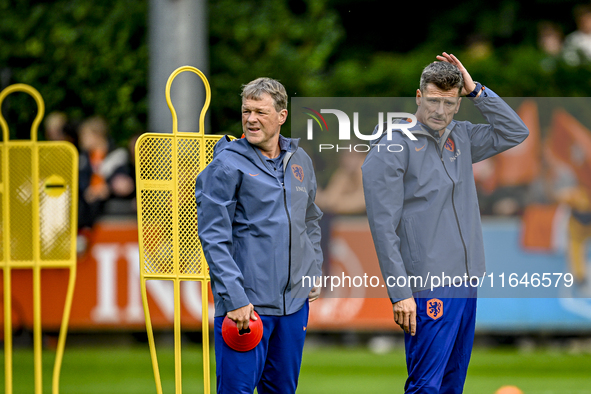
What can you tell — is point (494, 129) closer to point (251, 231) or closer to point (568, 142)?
point (251, 231)

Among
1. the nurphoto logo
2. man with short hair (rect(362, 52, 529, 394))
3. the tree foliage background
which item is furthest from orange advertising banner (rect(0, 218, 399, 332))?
man with short hair (rect(362, 52, 529, 394))

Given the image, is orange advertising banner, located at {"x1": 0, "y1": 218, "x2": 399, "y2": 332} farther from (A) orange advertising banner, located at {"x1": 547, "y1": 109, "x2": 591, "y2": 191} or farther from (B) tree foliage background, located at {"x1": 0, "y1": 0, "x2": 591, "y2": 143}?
(A) orange advertising banner, located at {"x1": 547, "y1": 109, "x2": 591, "y2": 191}

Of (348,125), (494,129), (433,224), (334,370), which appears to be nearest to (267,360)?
(433,224)

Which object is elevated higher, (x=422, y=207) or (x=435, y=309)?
(x=422, y=207)

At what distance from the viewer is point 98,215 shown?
8.57 meters

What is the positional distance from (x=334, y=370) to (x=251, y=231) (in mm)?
3773

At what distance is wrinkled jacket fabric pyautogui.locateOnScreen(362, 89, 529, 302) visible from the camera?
4.63m

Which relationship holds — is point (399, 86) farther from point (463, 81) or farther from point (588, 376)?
point (463, 81)

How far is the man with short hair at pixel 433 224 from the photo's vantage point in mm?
4598

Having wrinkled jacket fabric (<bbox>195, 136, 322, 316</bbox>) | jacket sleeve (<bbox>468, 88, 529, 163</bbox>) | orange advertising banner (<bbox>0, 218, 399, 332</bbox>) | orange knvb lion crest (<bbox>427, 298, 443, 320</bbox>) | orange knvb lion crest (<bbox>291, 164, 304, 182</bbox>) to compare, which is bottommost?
orange advertising banner (<bbox>0, 218, 399, 332</bbox>)

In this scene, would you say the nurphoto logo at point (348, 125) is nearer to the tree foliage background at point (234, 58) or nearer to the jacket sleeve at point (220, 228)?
the tree foliage background at point (234, 58)

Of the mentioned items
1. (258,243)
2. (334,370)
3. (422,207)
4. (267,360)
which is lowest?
(334,370)

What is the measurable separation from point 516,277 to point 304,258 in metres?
1.61

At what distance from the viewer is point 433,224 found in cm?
468
